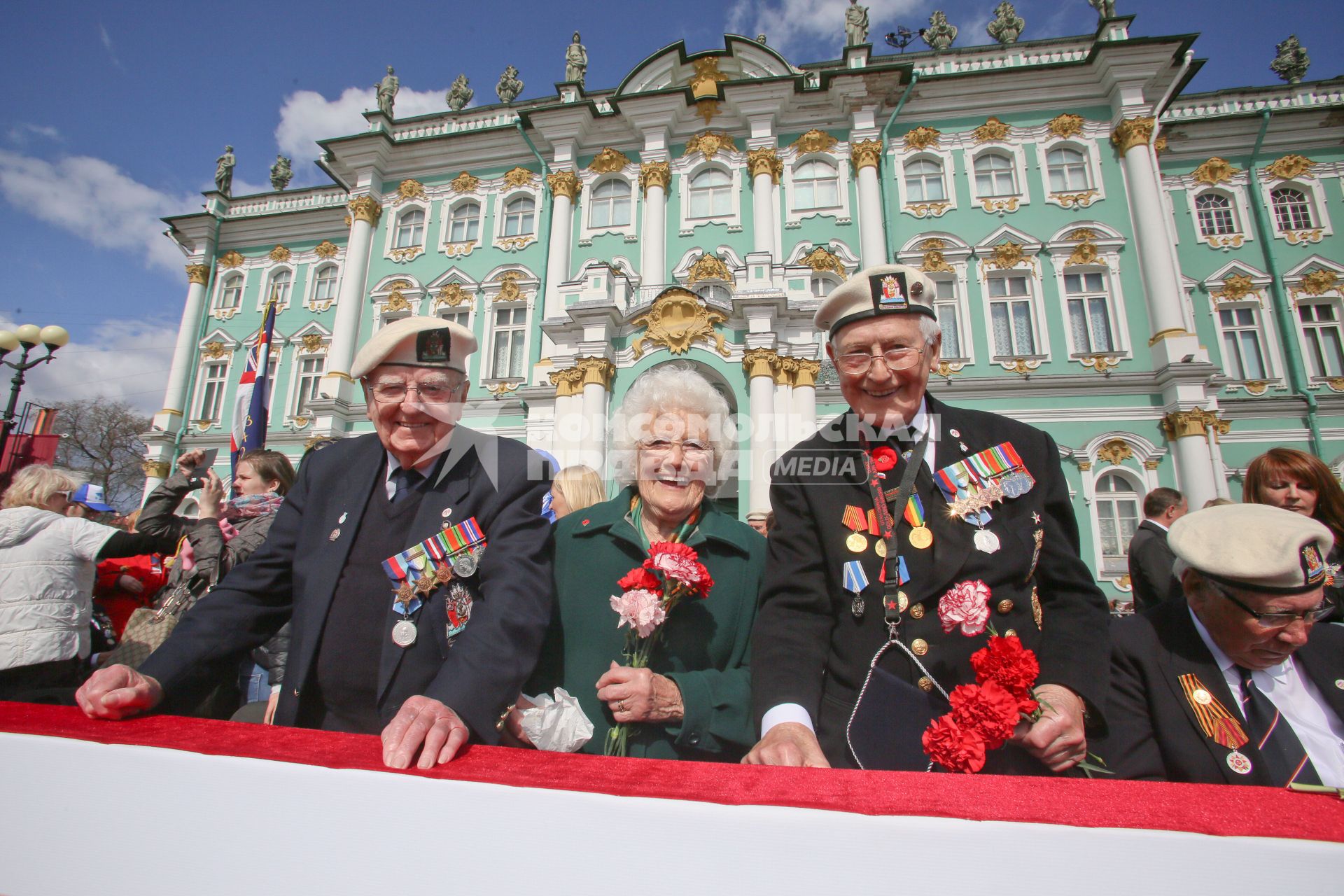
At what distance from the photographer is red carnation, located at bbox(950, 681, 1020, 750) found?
4.98 feet

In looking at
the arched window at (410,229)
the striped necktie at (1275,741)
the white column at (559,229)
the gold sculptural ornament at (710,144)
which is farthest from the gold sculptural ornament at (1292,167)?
the arched window at (410,229)

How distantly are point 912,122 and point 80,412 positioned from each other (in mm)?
41996

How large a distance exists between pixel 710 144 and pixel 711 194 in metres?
1.28

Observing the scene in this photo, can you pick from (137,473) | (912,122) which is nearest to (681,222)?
(912,122)

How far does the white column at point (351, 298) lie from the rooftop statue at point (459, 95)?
459cm

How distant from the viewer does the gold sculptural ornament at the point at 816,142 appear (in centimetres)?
1545

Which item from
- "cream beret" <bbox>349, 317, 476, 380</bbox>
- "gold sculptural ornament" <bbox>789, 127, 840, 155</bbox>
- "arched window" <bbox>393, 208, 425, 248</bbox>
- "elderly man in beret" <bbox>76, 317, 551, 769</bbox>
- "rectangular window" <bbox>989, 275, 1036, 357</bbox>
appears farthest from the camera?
"arched window" <bbox>393, 208, 425, 248</bbox>

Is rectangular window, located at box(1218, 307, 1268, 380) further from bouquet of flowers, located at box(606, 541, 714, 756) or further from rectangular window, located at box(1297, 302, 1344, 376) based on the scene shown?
bouquet of flowers, located at box(606, 541, 714, 756)

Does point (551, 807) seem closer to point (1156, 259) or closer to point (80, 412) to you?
point (1156, 259)

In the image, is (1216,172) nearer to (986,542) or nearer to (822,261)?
(822,261)

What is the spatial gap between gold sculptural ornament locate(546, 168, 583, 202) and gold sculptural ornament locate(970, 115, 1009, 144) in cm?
999

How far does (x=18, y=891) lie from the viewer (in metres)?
1.08

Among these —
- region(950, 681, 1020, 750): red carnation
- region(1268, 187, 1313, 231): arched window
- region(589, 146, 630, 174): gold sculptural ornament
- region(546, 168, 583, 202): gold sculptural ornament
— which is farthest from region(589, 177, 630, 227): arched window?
region(950, 681, 1020, 750): red carnation

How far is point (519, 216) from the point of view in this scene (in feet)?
56.4
